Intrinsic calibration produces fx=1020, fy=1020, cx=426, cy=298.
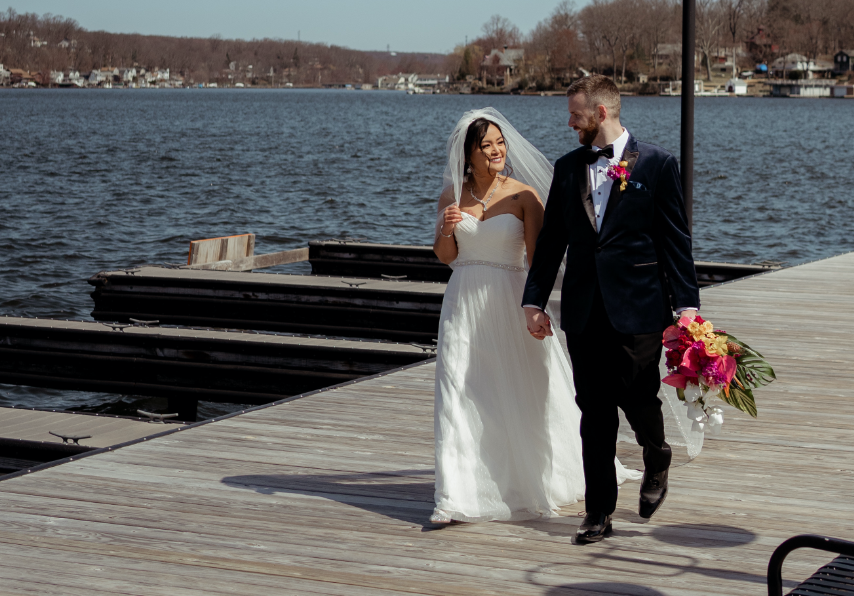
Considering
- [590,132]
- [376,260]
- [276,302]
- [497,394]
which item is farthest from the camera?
[376,260]

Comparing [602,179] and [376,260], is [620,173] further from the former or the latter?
[376,260]

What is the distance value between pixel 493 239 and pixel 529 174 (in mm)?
508

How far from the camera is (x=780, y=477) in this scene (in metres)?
5.41

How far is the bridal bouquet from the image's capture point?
169 inches

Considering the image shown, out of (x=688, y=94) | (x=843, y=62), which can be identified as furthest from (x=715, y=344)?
(x=843, y=62)

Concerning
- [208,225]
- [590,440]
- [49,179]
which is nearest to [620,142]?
[590,440]

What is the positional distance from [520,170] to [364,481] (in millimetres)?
1819

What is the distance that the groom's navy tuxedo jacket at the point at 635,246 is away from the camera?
14.2 feet

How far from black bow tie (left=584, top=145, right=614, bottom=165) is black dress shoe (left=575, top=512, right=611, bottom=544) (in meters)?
1.57

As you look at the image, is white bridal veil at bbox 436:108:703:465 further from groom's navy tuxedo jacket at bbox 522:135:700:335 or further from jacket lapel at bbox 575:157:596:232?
jacket lapel at bbox 575:157:596:232

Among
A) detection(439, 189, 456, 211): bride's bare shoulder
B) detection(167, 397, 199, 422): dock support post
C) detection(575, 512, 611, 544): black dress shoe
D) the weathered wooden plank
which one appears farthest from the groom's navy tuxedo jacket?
the weathered wooden plank

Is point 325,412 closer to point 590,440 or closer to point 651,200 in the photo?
point 590,440

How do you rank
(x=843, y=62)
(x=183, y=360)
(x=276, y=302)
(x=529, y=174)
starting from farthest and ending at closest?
(x=843, y=62) < (x=276, y=302) < (x=183, y=360) < (x=529, y=174)

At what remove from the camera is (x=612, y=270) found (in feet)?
14.3
